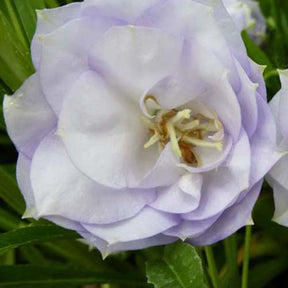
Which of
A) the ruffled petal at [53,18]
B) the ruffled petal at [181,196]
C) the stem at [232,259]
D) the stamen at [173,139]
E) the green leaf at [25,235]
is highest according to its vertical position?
the ruffled petal at [53,18]

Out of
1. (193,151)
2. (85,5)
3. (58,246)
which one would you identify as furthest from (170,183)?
(58,246)

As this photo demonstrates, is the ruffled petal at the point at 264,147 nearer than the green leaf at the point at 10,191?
Yes

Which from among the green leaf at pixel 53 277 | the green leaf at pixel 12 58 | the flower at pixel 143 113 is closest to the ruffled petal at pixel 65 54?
the flower at pixel 143 113

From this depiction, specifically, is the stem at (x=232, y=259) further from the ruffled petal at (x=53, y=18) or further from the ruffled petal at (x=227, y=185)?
the ruffled petal at (x=53, y=18)

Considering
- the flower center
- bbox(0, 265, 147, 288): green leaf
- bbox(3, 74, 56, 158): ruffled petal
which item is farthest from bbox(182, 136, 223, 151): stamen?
bbox(0, 265, 147, 288): green leaf

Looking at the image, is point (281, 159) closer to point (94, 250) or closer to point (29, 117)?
point (29, 117)

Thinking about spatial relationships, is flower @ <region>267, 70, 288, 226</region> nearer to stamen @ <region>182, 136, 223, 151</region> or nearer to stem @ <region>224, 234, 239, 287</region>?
stamen @ <region>182, 136, 223, 151</region>
